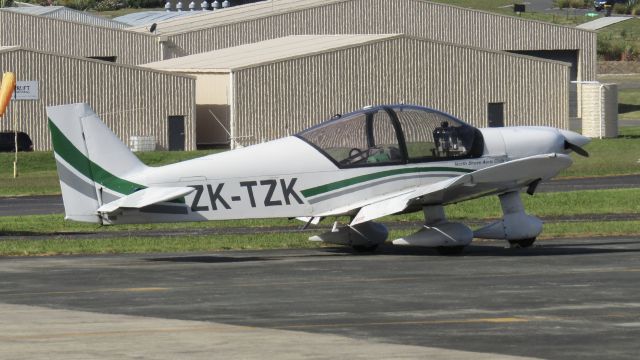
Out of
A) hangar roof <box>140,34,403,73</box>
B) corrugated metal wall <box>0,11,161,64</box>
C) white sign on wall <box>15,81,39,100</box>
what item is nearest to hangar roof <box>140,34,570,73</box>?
hangar roof <box>140,34,403,73</box>

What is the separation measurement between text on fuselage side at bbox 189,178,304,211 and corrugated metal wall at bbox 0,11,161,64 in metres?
52.1

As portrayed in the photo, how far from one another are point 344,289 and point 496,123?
48145 millimetres

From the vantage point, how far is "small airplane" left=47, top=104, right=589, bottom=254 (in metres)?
19.4

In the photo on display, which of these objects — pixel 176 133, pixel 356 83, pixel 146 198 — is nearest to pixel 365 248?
pixel 146 198

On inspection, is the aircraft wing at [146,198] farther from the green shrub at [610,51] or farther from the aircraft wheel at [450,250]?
the green shrub at [610,51]

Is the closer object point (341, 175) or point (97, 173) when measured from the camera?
point (97, 173)

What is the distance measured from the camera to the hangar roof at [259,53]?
60750 mm

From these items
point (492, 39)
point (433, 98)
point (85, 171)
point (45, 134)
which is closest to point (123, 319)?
point (85, 171)

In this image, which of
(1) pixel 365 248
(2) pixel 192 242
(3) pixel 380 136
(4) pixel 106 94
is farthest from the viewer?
(4) pixel 106 94

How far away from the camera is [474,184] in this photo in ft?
67.2

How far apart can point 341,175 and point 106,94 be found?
1538 inches

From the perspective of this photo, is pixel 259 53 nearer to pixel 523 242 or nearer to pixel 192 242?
pixel 192 242


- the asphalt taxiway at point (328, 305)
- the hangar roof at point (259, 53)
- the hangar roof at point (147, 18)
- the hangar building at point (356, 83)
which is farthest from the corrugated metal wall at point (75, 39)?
the asphalt taxiway at point (328, 305)

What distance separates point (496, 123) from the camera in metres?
64.1
